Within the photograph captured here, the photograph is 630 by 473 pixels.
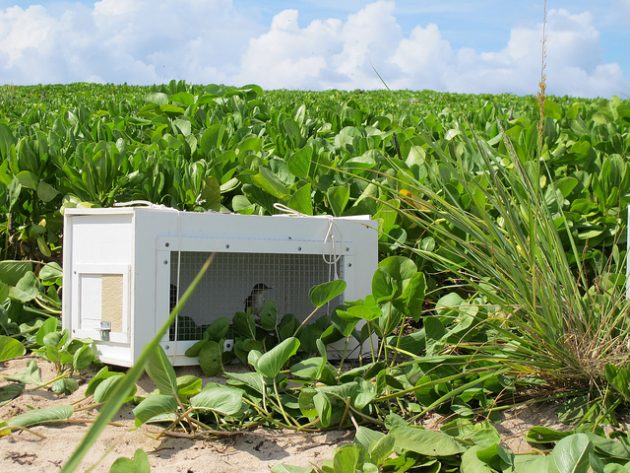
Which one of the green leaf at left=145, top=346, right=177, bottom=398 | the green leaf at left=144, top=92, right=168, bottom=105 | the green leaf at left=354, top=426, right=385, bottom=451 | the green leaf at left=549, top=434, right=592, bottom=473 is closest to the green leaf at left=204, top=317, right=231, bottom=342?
the green leaf at left=145, top=346, right=177, bottom=398

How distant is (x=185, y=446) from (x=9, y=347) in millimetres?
745

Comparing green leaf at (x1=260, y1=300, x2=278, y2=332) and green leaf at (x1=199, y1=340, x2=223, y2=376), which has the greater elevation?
green leaf at (x1=260, y1=300, x2=278, y2=332)

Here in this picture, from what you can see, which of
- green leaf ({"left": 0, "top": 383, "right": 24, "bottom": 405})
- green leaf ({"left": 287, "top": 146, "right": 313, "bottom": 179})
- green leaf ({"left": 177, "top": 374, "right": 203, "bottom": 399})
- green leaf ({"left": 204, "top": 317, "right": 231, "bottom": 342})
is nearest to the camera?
green leaf ({"left": 177, "top": 374, "right": 203, "bottom": 399})

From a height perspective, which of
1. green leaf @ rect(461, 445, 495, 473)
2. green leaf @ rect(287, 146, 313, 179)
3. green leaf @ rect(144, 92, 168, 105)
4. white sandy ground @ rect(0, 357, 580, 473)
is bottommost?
white sandy ground @ rect(0, 357, 580, 473)

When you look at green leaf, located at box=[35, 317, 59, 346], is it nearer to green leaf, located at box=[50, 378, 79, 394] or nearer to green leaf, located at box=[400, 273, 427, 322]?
green leaf, located at box=[50, 378, 79, 394]

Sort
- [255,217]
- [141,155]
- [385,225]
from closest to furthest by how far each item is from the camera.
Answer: [255,217] < [385,225] < [141,155]

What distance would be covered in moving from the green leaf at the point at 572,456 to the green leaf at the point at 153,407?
1.05 m

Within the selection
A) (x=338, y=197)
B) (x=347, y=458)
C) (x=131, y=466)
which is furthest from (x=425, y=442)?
(x=338, y=197)

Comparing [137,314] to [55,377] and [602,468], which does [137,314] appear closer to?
[55,377]

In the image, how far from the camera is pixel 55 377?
2732 mm

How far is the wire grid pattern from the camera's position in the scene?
279 cm

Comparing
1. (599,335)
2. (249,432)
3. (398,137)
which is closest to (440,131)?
(398,137)

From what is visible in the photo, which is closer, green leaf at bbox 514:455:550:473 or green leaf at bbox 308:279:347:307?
green leaf at bbox 514:455:550:473

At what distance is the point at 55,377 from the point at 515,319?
64.2 inches
